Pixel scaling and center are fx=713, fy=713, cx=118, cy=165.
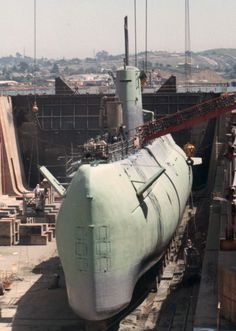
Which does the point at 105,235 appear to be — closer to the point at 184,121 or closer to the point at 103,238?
the point at 103,238

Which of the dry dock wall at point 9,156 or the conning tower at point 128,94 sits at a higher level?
the conning tower at point 128,94

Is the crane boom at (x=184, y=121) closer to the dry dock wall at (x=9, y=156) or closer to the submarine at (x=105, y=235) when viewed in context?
the submarine at (x=105, y=235)

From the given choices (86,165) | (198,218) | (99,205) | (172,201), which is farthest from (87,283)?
(198,218)

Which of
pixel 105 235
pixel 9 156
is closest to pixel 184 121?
pixel 105 235

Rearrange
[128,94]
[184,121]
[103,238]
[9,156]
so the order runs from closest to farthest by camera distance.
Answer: [103,238], [128,94], [184,121], [9,156]

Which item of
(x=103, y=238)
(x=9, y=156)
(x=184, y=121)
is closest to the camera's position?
(x=103, y=238)

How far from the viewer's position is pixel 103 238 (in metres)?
21.3

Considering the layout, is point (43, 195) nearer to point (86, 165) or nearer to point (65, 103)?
point (65, 103)

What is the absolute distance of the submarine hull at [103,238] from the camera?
21.1 metres

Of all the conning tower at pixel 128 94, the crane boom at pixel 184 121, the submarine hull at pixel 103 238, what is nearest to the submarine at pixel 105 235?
the submarine hull at pixel 103 238

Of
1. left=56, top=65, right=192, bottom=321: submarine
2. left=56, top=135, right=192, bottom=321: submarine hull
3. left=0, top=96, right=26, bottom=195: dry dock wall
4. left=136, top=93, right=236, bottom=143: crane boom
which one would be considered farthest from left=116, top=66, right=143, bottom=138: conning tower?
left=0, top=96, right=26, bottom=195: dry dock wall

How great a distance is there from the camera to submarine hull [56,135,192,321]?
2112 centimetres

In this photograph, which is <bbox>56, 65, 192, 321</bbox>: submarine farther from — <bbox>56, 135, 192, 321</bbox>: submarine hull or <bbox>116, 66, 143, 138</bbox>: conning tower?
<bbox>116, 66, 143, 138</bbox>: conning tower

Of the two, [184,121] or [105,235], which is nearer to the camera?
[105,235]
